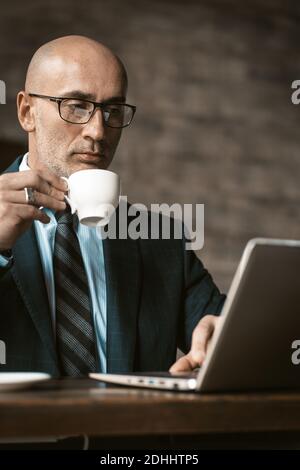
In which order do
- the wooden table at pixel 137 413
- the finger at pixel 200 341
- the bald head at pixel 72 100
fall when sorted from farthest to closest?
the bald head at pixel 72 100 → the finger at pixel 200 341 → the wooden table at pixel 137 413

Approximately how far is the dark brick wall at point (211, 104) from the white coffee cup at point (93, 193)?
1510 mm

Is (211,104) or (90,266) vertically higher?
(211,104)

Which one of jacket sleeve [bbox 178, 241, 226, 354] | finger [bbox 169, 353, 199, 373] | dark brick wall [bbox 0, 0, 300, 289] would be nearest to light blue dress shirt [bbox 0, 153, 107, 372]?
jacket sleeve [bbox 178, 241, 226, 354]

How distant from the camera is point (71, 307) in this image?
148 centimetres

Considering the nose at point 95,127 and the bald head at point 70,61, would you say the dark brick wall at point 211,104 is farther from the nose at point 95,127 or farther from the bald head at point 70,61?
the nose at point 95,127

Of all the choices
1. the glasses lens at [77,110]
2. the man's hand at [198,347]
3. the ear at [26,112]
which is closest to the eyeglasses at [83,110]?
the glasses lens at [77,110]

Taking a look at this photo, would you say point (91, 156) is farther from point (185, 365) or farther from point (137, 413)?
point (137, 413)

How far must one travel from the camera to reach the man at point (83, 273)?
147 cm

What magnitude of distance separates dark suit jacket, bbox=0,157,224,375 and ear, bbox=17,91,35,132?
6.7 inches

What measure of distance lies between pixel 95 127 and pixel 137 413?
3.52 ft

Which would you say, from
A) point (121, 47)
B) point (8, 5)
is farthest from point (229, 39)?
point (8, 5)

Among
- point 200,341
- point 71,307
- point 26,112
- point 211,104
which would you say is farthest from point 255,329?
point 211,104
